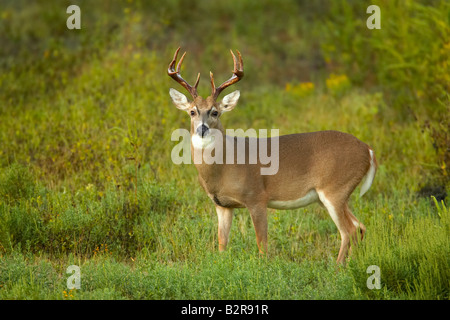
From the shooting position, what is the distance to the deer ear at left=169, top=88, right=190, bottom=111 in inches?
269

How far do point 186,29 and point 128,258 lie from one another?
9.72m

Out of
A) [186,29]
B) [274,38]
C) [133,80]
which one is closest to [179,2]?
[186,29]

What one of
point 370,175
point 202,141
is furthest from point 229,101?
point 370,175

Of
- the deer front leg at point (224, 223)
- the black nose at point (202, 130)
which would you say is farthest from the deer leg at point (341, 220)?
the black nose at point (202, 130)

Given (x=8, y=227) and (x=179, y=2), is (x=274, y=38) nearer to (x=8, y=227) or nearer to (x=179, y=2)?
(x=179, y=2)

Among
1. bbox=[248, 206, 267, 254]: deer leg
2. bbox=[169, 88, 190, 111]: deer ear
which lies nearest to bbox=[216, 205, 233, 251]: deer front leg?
bbox=[248, 206, 267, 254]: deer leg

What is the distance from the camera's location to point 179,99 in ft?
22.6

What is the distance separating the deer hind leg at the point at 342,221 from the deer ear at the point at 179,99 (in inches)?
63.7

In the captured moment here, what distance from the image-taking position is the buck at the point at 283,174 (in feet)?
21.6

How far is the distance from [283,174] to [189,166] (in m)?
2.47

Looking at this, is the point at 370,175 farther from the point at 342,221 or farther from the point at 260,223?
the point at 260,223

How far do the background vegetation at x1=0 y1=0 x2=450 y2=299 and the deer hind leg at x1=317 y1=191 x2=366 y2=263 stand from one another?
0.20 metres

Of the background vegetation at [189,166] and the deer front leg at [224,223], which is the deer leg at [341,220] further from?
the deer front leg at [224,223]
